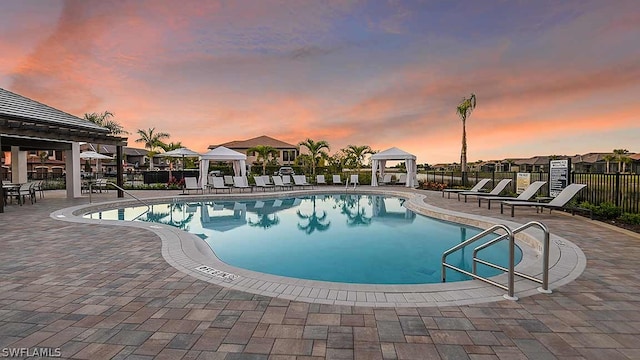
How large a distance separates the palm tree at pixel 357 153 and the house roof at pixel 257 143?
46.0ft

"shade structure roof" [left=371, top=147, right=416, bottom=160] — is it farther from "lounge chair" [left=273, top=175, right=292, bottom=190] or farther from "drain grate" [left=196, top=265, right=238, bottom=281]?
"drain grate" [left=196, top=265, right=238, bottom=281]

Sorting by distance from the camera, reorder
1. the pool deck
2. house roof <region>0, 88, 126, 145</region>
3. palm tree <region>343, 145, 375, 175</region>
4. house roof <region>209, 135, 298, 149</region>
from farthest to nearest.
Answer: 1. house roof <region>209, 135, 298, 149</region>
2. palm tree <region>343, 145, 375, 175</region>
3. house roof <region>0, 88, 126, 145</region>
4. the pool deck

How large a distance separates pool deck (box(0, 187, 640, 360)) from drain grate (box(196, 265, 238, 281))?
218 mm

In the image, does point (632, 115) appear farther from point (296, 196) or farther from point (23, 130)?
point (23, 130)

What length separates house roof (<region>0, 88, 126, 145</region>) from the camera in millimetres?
10249

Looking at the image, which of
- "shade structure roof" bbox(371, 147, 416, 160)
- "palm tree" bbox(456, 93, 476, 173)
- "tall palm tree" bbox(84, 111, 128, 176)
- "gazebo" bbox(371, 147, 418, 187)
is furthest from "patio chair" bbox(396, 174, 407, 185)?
"tall palm tree" bbox(84, 111, 128, 176)

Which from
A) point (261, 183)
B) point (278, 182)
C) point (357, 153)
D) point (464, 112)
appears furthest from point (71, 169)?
point (464, 112)

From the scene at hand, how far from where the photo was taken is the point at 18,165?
50.6 ft

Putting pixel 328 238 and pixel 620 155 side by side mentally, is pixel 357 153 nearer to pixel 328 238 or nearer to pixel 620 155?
pixel 328 238

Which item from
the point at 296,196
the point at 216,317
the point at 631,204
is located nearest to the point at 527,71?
the point at 631,204

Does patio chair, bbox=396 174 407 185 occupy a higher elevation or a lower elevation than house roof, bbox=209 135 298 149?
lower

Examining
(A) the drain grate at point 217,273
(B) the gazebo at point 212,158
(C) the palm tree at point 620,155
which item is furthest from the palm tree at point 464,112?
(C) the palm tree at point 620,155

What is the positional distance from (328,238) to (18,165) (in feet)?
56.9

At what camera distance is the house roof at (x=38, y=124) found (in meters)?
10.2
